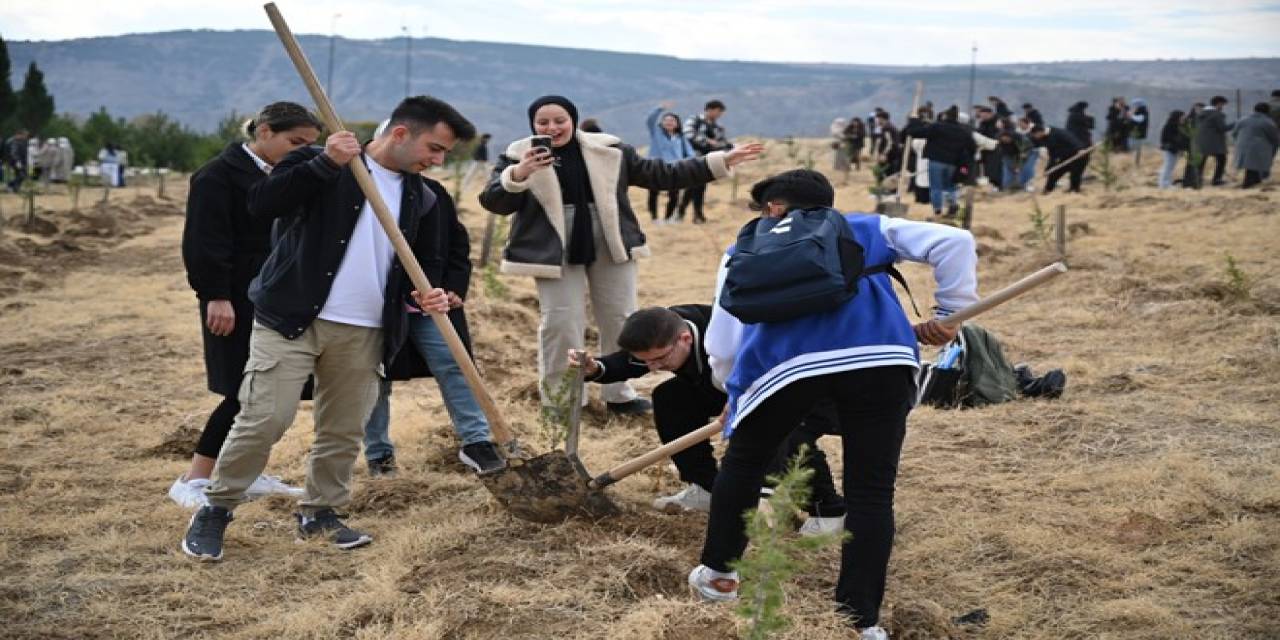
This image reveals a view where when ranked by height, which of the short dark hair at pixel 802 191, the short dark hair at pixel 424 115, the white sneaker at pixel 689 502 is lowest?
the white sneaker at pixel 689 502

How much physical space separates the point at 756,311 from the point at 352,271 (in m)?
1.50

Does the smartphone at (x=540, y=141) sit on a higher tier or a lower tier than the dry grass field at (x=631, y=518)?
higher

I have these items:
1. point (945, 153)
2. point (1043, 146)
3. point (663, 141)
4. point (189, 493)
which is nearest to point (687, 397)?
point (189, 493)

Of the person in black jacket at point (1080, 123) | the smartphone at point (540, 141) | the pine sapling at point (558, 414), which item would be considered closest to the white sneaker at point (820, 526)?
the pine sapling at point (558, 414)

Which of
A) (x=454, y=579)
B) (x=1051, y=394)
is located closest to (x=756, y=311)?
(x=454, y=579)

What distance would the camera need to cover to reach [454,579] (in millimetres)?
3945

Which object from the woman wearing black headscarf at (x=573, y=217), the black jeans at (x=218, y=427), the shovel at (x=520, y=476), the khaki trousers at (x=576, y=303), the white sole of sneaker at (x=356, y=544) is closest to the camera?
the shovel at (x=520, y=476)

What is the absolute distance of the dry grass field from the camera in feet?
12.3

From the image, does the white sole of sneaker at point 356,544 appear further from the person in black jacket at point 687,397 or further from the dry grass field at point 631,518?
the person in black jacket at point 687,397

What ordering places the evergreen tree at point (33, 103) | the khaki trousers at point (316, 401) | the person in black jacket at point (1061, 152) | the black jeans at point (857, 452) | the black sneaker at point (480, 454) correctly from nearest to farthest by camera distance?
1. the black jeans at point (857, 452)
2. the khaki trousers at point (316, 401)
3. the black sneaker at point (480, 454)
4. the person in black jacket at point (1061, 152)
5. the evergreen tree at point (33, 103)

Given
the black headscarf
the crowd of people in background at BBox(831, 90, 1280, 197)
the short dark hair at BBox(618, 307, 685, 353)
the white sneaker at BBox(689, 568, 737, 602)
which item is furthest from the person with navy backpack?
the crowd of people in background at BBox(831, 90, 1280, 197)

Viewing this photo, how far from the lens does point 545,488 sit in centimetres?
444

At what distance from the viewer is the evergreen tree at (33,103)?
37.5 m

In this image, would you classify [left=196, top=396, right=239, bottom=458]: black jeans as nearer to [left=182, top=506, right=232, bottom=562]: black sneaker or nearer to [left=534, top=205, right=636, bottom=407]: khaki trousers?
[left=182, top=506, right=232, bottom=562]: black sneaker
